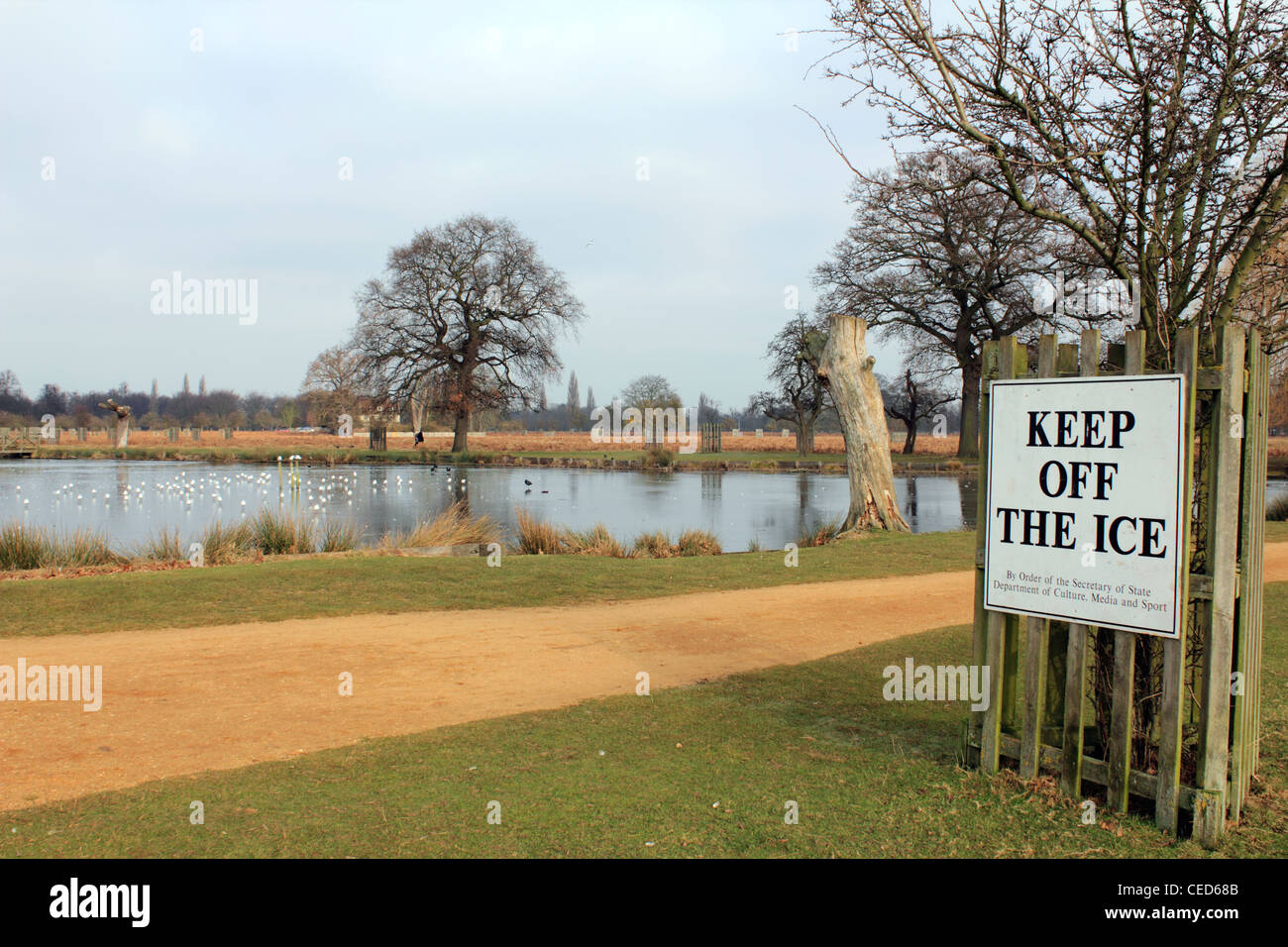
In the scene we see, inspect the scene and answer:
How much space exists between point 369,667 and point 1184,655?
20.2 ft

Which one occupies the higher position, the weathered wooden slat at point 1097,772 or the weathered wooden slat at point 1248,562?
the weathered wooden slat at point 1248,562

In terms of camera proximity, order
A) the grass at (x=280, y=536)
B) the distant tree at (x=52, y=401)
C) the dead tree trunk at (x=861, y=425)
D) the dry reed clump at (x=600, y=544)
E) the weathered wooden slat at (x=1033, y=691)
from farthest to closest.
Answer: the distant tree at (x=52, y=401) → the dead tree trunk at (x=861, y=425) → the dry reed clump at (x=600, y=544) → the grass at (x=280, y=536) → the weathered wooden slat at (x=1033, y=691)

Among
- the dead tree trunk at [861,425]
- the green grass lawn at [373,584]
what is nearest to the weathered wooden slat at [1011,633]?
the green grass lawn at [373,584]

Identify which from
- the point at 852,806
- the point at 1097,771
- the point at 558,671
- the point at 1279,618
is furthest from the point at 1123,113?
the point at 1279,618

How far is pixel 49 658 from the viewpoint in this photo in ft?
27.0

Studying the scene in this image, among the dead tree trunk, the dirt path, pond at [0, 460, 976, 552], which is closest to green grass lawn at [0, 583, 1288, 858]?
the dirt path

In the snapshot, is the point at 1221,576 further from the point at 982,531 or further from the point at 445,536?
the point at 445,536

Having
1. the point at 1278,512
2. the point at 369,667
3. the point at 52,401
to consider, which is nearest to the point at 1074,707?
the point at 369,667

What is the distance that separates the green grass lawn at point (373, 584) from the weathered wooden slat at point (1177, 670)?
8.04 meters

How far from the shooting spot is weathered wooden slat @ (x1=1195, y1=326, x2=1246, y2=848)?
172 inches

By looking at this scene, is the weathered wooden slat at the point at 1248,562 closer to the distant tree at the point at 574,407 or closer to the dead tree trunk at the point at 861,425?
the dead tree trunk at the point at 861,425

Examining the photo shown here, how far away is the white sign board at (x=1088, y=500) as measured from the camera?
14.5ft

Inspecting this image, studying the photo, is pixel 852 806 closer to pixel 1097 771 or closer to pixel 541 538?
pixel 1097 771
